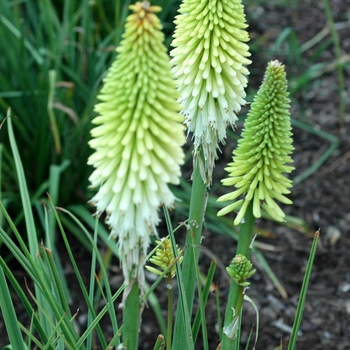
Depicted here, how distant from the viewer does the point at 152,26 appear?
1.45 metres

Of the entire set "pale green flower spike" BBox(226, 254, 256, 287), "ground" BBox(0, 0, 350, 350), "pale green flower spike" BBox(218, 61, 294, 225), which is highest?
"pale green flower spike" BBox(218, 61, 294, 225)

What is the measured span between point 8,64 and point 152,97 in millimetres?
3463

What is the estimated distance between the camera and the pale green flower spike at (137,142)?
1.50 metres

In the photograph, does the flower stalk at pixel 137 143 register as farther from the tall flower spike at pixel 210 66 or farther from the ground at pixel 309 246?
the ground at pixel 309 246

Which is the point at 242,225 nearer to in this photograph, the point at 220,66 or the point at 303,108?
the point at 220,66

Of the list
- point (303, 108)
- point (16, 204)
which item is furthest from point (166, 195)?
point (303, 108)

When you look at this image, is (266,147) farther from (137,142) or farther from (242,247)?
(137,142)

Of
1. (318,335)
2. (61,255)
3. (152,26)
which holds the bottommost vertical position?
(318,335)

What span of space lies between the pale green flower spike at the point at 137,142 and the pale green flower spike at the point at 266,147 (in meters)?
0.39

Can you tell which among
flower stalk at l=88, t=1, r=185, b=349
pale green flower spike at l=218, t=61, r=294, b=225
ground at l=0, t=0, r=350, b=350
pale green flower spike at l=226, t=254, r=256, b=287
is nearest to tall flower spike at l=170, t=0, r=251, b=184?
pale green flower spike at l=218, t=61, r=294, b=225

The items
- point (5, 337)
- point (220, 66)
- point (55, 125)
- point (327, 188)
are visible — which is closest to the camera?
point (220, 66)

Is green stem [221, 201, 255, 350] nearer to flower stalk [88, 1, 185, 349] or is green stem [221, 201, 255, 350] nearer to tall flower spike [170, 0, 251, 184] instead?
tall flower spike [170, 0, 251, 184]

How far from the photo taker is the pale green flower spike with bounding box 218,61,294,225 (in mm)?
1859

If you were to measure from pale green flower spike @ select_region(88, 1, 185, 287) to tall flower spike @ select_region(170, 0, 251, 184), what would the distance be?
50 cm
